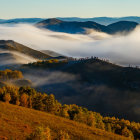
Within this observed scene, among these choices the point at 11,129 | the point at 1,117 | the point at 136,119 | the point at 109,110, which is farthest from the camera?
the point at 109,110

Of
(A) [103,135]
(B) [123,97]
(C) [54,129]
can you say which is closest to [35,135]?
(C) [54,129]

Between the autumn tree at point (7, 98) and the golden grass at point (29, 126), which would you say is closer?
the golden grass at point (29, 126)

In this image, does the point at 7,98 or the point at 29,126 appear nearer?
the point at 29,126

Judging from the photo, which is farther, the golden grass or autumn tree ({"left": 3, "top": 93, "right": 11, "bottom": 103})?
autumn tree ({"left": 3, "top": 93, "right": 11, "bottom": 103})

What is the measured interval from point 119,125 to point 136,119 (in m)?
66.4

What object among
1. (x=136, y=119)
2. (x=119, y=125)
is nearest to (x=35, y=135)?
(x=119, y=125)

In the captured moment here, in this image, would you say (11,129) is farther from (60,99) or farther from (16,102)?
(60,99)

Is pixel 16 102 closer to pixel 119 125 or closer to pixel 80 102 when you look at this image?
pixel 119 125

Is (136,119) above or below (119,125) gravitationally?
below

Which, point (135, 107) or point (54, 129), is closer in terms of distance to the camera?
point (54, 129)

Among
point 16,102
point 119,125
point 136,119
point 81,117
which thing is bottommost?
point 136,119

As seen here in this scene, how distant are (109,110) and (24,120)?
126517 millimetres

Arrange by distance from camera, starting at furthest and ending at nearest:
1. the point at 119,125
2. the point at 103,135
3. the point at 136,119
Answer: the point at 136,119
the point at 119,125
the point at 103,135

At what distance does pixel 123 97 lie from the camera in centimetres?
19675
